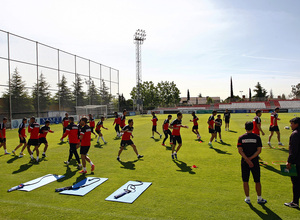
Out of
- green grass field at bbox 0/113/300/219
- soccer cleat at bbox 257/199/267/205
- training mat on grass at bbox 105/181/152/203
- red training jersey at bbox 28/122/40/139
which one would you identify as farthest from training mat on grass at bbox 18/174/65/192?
soccer cleat at bbox 257/199/267/205

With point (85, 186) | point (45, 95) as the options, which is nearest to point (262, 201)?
point (85, 186)

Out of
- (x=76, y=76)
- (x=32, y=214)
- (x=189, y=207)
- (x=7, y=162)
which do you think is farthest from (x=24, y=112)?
(x=189, y=207)

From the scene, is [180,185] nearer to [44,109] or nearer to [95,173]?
[95,173]

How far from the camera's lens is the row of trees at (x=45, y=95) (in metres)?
29.7

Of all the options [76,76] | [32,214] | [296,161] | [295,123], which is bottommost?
→ [32,214]

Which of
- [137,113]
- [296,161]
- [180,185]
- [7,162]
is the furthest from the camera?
[137,113]

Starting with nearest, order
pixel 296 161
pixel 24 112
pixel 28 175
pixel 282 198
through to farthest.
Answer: pixel 296 161, pixel 282 198, pixel 28 175, pixel 24 112

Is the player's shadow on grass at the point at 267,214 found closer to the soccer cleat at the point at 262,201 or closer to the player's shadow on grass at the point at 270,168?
the soccer cleat at the point at 262,201

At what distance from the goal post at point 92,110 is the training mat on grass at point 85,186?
34.5m

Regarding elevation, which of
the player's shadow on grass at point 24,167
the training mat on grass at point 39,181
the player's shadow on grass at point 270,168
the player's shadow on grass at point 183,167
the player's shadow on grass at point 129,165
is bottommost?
the player's shadow on grass at point 24,167

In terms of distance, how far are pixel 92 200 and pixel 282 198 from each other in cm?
535

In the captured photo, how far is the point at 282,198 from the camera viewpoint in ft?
19.3

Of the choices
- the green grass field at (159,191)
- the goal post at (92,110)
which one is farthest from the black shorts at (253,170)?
the goal post at (92,110)

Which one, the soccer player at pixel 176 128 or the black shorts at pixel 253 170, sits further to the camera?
the soccer player at pixel 176 128
